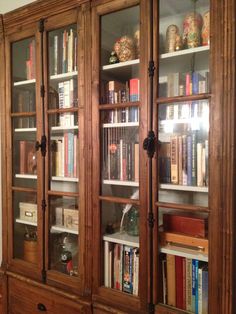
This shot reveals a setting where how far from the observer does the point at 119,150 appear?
161 centimetres

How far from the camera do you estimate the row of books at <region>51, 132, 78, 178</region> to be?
1757mm

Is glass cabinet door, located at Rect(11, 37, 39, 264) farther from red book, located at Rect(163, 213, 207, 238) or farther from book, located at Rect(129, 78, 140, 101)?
red book, located at Rect(163, 213, 207, 238)

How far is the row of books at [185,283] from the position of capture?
1335 millimetres

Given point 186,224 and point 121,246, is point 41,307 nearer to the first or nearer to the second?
point 121,246

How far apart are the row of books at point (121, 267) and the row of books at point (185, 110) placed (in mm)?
733

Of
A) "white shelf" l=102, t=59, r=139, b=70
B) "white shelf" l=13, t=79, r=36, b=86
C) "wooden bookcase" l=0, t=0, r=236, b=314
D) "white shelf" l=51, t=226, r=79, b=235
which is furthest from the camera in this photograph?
"white shelf" l=13, t=79, r=36, b=86

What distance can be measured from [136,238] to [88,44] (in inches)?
→ 44.0

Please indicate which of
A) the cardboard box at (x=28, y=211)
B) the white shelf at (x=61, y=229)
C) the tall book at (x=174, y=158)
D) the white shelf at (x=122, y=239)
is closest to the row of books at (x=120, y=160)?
the tall book at (x=174, y=158)

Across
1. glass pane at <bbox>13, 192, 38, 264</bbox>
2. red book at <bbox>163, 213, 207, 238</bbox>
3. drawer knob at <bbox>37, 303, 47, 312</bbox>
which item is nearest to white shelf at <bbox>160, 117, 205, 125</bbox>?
red book at <bbox>163, 213, 207, 238</bbox>

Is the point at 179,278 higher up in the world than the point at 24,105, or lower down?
lower down

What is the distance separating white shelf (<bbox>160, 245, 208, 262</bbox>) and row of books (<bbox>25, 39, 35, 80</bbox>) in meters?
1.40

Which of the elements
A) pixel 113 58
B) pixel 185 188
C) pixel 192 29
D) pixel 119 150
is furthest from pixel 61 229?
pixel 192 29

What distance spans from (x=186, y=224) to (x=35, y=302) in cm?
115

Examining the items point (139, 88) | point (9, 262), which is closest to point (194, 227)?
point (139, 88)
